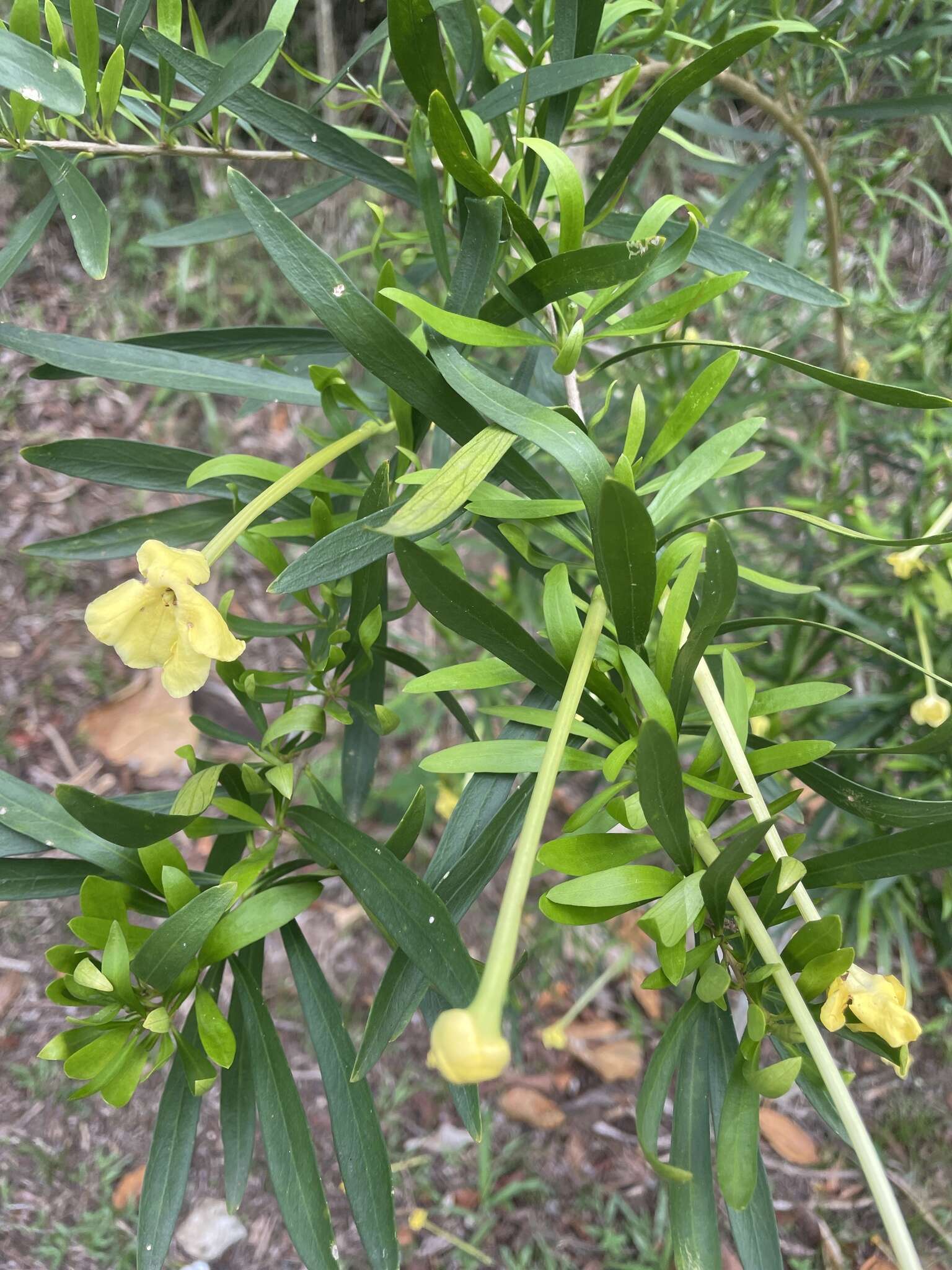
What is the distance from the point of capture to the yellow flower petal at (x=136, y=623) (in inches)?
17.2

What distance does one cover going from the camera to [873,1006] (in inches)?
15.4

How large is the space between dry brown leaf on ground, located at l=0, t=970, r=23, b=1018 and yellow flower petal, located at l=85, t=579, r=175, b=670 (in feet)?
4.34

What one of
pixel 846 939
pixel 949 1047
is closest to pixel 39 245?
pixel 846 939

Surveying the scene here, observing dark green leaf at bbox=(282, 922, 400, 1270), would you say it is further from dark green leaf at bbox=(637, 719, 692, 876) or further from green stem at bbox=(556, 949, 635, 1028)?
green stem at bbox=(556, 949, 635, 1028)

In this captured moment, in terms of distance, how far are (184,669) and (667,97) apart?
0.42 m

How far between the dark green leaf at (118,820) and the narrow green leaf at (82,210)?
11.5 inches

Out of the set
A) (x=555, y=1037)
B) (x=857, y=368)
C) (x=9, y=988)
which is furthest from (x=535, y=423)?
(x=9, y=988)

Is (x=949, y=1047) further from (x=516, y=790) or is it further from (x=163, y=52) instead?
(x=163, y=52)

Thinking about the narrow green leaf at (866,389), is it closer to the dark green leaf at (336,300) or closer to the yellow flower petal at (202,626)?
the dark green leaf at (336,300)

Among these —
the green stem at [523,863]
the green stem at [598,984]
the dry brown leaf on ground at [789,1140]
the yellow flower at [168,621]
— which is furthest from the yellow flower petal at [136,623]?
the dry brown leaf on ground at [789,1140]

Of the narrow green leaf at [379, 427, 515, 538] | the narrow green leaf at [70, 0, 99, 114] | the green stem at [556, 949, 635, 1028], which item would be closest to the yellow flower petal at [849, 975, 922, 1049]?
the narrow green leaf at [379, 427, 515, 538]

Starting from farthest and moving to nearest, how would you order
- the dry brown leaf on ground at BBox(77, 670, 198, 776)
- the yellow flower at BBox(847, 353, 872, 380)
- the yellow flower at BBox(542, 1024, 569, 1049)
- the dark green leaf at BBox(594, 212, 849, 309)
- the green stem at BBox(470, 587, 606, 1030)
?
the dry brown leaf on ground at BBox(77, 670, 198, 776)
the yellow flower at BBox(542, 1024, 569, 1049)
the yellow flower at BBox(847, 353, 872, 380)
the dark green leaf at BBox(594, 212, 849, 309)
the green stem at BBox(470, 587, 606, 1030)

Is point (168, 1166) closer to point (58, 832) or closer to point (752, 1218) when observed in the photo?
point (58, 832)

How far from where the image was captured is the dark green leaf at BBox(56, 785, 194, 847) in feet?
1.42
